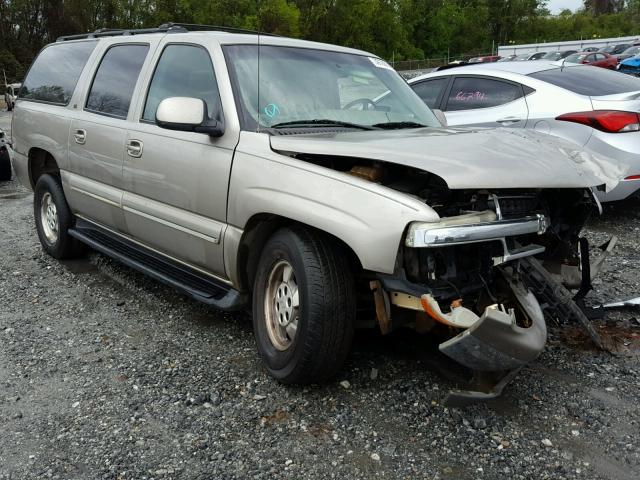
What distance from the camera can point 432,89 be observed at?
25.5 feet

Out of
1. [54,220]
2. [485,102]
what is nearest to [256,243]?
[54,220]

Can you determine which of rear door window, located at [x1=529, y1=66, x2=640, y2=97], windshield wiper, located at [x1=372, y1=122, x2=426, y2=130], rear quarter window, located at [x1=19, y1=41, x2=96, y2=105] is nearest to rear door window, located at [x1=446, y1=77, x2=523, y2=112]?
rear door window, located at [x1=529, y1=66, x2=640, y2=97]

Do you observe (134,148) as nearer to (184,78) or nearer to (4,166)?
(184,78)

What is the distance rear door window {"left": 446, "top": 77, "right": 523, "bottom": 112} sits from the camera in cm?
684

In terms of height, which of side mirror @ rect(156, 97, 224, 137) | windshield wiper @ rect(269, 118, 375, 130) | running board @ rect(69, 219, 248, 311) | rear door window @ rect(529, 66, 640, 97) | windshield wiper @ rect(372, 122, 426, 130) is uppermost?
rear door window @ rect(529, 66, 640, 97)

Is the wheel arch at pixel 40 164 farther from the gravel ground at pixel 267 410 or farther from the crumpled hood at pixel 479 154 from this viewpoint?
the crumpled hood at pixel 479 154

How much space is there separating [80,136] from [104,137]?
17.8 inches

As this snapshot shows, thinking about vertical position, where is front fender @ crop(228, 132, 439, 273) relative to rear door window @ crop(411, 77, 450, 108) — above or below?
below

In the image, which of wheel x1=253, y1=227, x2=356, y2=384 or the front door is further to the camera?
the front door

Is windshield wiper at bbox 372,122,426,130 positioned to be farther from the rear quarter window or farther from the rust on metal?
the rear quarter window

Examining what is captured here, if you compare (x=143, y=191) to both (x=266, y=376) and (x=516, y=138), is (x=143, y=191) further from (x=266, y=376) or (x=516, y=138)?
(x=516, y=138)

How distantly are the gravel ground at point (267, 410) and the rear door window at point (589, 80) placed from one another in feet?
9.09

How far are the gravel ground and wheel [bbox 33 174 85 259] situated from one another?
1.23 m

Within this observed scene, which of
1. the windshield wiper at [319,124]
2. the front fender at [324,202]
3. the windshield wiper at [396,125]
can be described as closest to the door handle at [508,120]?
the windshield wiper at [396,125]
